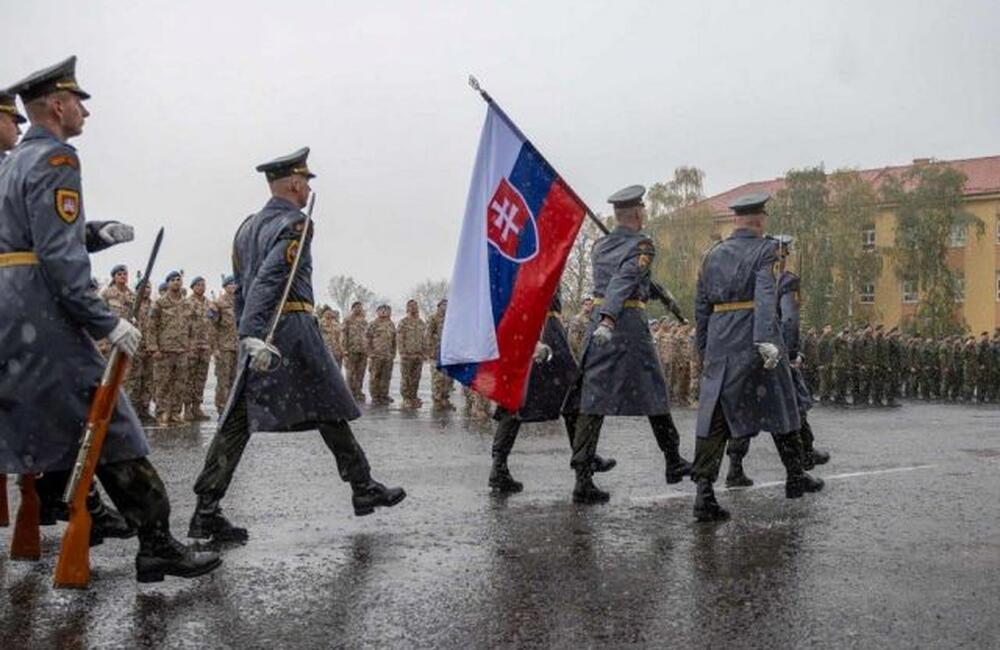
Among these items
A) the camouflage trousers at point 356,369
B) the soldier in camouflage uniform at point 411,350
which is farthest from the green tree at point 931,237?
the camouflage trousers at point 356,369

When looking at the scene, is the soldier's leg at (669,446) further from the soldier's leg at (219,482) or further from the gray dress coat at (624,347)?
the soldier's leg at (219,482)

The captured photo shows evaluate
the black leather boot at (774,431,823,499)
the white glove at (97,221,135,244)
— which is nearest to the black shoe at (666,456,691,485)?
the black leather boot at (774,431,823,499)

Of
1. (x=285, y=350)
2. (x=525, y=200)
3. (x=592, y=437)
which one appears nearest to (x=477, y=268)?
(x=525, y=200)

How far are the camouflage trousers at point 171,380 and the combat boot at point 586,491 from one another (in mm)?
8958

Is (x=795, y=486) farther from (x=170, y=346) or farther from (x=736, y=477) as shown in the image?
(x=170, y=346)

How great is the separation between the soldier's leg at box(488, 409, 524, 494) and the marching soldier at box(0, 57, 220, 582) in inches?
144

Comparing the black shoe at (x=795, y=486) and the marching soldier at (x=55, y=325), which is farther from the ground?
the marching soldier at (x=55, y=325)

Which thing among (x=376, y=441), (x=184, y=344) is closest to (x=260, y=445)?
(x=376, y=441)

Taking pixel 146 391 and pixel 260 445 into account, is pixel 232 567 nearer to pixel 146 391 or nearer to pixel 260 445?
pixel 260 445

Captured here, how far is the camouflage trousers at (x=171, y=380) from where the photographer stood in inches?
610

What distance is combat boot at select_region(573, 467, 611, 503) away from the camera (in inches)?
307

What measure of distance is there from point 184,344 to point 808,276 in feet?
159

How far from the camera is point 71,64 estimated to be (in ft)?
16.5

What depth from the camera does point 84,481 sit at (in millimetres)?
4750
